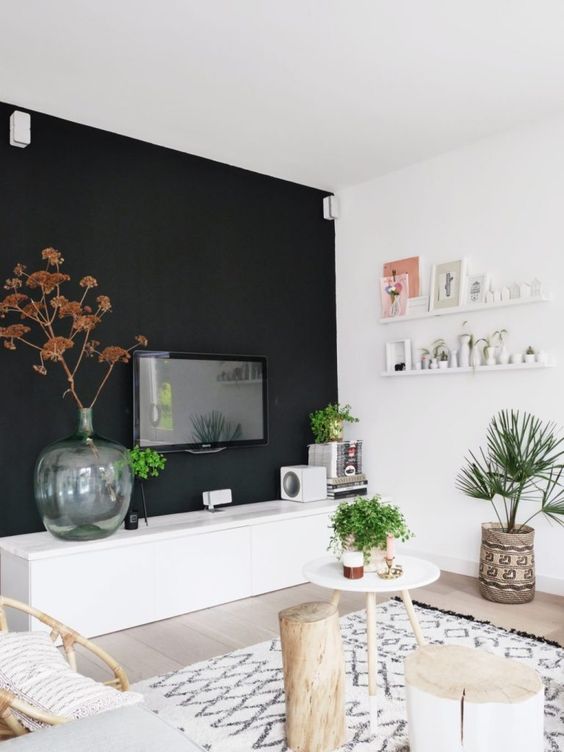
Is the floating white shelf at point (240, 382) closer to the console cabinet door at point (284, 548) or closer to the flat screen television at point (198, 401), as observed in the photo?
the flat screen television at point (198, 401)

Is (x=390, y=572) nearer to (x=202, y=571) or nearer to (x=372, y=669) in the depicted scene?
(x=372, y=669)

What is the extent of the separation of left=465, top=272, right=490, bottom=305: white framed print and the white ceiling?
0.90 m

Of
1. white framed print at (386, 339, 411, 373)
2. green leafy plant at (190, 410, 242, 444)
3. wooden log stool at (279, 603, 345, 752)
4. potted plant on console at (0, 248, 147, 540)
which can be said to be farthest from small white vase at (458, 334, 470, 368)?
wooden log stool at (279, 603, 345, 752)

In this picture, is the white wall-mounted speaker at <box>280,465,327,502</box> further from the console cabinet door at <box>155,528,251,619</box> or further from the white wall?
the console cabinet door at <box>155,528,251,619</box>

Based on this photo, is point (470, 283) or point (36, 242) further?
point (470, 283)

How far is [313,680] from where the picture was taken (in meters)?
2.19

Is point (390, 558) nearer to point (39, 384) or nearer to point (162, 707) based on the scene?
point (162, 707)

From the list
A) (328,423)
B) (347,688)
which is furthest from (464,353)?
(347,688)

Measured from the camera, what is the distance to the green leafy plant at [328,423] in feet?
16.3

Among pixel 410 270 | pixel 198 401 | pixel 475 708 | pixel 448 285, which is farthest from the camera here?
pixel 410 270

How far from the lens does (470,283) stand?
4.40 metres

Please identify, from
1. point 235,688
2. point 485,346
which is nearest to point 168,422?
point 235,688

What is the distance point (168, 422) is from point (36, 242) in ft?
4.26

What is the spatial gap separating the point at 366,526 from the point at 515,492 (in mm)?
1588
